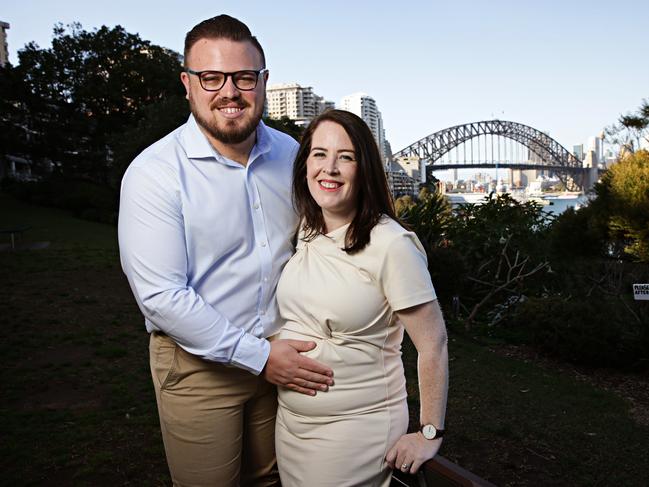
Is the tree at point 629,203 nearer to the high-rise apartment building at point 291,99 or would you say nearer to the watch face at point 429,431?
the watch face at point 429,431

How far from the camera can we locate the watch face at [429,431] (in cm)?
171

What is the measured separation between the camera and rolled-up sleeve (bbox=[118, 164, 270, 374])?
1.77 metres

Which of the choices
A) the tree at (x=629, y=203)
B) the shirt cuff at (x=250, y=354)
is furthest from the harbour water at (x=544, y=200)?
the shirt cuff at (x=250, y=354)

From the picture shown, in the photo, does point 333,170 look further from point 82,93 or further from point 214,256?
point 82,93

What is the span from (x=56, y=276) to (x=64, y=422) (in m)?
5.99

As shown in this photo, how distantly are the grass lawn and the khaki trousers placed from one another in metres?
1.61

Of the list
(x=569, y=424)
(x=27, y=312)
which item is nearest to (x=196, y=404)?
(x=569, y=424)

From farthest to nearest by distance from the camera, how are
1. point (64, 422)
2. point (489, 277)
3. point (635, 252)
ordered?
1. point (489, 277)
2. point (635, 252)
3. point (64, 422)

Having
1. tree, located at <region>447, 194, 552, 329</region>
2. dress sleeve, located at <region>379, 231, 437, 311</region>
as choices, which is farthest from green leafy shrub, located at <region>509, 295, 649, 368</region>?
dress sleeve, located at <region>379, 231, 437, 311</region>

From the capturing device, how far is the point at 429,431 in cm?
171

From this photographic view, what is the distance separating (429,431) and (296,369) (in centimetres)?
43

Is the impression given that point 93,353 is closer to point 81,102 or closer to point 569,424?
point 569,424

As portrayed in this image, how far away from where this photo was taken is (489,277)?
8820 millimetres

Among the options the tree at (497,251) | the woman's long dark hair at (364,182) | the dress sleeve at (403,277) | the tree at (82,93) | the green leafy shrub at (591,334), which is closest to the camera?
the dress sleeve at (403,277)
